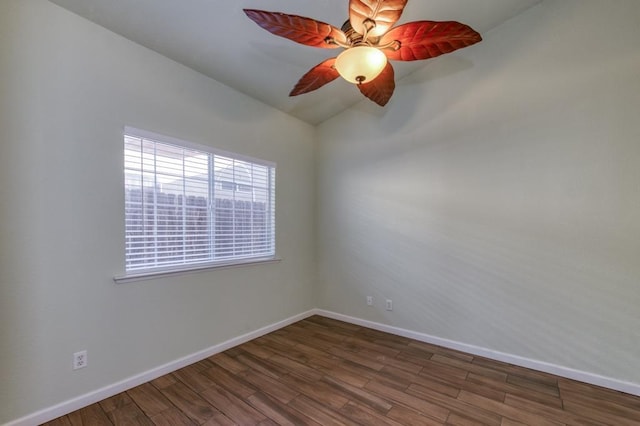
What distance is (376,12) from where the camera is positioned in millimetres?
1359

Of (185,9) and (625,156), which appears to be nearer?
(185,9)

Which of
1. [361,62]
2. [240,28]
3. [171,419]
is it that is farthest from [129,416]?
[240,28]

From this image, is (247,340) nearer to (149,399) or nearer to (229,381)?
(229,381)

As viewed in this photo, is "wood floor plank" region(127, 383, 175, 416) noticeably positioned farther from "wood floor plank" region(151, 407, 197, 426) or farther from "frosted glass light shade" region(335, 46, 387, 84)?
"frosted glass light shade" region(335, 46, 387, 84)

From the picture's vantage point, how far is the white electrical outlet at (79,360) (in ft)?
6.13

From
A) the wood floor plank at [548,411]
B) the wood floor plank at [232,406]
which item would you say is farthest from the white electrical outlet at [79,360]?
the wood floor plank at [548,411]

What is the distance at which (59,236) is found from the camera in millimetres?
1816

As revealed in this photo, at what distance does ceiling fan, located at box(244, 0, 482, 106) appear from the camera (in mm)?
1370

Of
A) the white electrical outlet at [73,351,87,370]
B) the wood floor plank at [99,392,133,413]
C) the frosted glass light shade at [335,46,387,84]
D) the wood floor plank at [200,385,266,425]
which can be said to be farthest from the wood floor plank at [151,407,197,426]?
the frosted glass light shade at [335,46,387,84]

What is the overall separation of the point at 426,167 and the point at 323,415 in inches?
95.4

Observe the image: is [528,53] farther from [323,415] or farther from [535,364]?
[323,415]

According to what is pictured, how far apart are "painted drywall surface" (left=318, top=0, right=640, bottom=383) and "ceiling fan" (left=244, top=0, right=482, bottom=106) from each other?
140 centimetres

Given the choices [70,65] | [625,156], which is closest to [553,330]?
Answer: [625,156]

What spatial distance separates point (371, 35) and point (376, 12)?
0.17 meters
